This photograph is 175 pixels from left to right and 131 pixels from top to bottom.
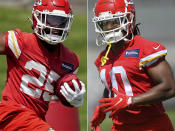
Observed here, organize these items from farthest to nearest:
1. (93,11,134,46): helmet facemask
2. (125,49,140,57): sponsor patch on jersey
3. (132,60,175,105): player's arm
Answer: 1. (93,11,134,46): helmet facemask
2. (125,49,140,57): sponsor patch on jersey
3. (132,60,175,105): player's arm

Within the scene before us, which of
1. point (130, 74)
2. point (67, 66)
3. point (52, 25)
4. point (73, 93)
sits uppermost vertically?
point (52, 25)

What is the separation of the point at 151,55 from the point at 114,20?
501 mm

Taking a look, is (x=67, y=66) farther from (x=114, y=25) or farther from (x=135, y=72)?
(x=135, y=72)

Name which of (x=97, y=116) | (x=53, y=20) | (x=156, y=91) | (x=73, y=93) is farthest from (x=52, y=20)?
(x=156, y=91)

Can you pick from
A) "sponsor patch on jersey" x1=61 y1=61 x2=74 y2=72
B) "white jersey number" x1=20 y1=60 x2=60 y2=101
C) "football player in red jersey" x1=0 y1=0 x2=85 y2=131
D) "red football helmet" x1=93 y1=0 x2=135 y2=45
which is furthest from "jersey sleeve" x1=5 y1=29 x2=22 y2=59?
"red football helmet" x1=93 y1=0 x2=135 y2=45

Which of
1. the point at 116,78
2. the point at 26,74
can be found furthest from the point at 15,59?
the point at 116,78

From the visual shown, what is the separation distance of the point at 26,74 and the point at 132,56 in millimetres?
922

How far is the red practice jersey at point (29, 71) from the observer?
4.38m

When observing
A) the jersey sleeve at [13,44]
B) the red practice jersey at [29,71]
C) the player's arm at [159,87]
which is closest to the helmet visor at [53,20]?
the red practice jersey at [29,71]

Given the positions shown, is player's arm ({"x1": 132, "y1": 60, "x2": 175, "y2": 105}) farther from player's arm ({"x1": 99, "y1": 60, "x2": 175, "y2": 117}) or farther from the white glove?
the white glove

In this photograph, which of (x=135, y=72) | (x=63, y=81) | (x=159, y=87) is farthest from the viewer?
(x=63, y=81)

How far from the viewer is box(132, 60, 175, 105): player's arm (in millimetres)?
4039

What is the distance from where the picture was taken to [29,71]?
14.5ft

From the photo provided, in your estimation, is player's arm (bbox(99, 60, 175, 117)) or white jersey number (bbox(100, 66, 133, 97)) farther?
white jersey number (bbox(100, 66, 133, 97))
